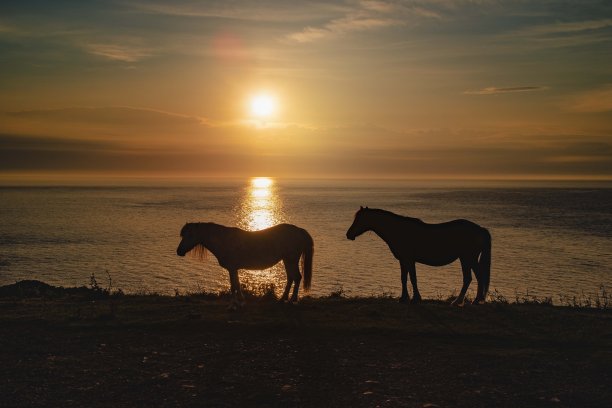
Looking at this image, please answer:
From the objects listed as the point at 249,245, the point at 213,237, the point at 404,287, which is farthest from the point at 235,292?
the point at 404,287

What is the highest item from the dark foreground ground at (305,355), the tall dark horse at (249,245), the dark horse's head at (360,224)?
the dark horse's head at (360,224)

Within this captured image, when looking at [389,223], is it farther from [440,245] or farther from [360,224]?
[440,245]

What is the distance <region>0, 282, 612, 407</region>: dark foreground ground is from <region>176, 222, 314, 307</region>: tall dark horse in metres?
1.22

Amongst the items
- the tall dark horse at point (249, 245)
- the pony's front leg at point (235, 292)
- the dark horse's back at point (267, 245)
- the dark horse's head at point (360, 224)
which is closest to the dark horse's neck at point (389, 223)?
the dark horse's head at point (360, 224)

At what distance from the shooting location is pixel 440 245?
14883 mm

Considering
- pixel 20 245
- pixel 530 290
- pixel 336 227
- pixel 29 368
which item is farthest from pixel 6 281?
pixel 336 227

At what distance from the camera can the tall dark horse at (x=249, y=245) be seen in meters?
14.8

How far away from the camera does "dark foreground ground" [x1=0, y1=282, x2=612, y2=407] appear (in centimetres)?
828

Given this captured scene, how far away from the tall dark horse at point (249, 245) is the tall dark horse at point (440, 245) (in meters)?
2.33

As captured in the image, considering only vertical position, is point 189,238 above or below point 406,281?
above

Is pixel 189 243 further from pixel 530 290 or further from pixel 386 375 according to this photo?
pixel 530 290

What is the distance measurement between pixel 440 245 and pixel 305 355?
20.8 feet

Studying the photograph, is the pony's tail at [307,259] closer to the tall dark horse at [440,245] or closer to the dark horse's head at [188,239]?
the tall dark horse at [440,245]

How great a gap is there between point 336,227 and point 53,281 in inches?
1662
